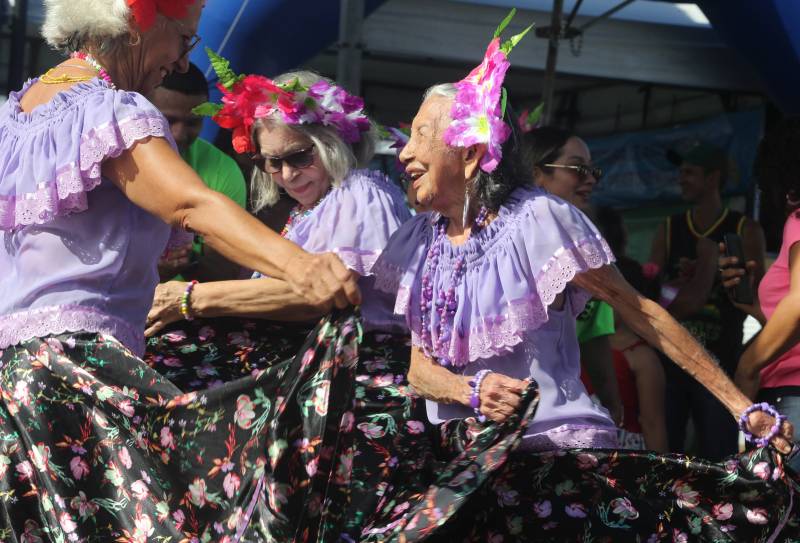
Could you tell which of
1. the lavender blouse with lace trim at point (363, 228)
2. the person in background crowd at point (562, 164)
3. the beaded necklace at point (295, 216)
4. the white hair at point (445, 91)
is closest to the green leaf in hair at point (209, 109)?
the beaded necklace at point (295, 216)

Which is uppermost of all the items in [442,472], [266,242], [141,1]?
[141,1]

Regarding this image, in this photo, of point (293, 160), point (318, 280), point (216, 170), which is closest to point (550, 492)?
point (318, 280)

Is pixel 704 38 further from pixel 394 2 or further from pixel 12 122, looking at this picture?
pixel 12 122

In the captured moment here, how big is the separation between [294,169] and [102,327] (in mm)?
1574

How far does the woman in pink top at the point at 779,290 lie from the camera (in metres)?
3.79

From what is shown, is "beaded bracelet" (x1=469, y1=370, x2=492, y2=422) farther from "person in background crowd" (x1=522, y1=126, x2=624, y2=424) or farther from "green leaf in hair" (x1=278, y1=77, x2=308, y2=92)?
"person in background crowd" (x1=522, y1=126, x2=624, y2=424)

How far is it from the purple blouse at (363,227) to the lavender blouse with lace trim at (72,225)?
41.7 inches

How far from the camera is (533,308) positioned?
10.4 feet

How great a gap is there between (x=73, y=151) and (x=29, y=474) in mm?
714

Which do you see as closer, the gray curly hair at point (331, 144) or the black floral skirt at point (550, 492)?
the black floral skirt at point (550, 492)

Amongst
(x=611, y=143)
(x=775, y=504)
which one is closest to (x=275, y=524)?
(x=775, y=504)

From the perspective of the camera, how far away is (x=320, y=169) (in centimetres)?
416

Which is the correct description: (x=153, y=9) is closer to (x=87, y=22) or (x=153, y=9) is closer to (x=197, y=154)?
(x=87, y=22)

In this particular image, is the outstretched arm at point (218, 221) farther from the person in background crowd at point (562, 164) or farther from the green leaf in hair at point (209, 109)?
the person in background crowd at point (562, 164)
